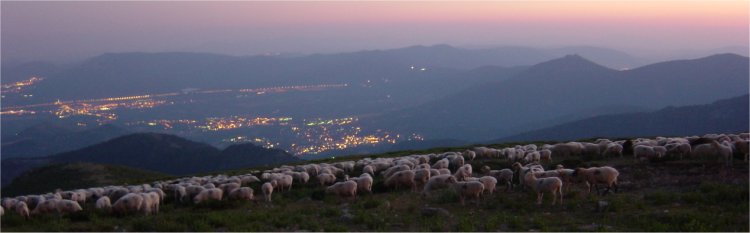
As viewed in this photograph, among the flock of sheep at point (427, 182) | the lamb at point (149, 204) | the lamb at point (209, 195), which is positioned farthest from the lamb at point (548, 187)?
the lamb at point (149, 204)

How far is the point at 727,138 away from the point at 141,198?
23.0m

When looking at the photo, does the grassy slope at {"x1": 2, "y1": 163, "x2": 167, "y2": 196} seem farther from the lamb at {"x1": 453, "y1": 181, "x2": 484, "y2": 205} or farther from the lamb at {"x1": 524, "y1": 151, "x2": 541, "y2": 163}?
the lamb at {"x1": 453, "y1": 181, "x2": 484, "y2": 205}

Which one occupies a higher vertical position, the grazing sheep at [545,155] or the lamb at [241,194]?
the grazing sheep at [545,155]

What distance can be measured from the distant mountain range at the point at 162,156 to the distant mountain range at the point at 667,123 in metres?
91.4

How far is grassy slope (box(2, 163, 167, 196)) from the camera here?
169ft

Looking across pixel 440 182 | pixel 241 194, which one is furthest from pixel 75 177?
pixel 440 182

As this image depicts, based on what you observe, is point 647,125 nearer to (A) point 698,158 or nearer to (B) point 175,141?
(B) point 175,141

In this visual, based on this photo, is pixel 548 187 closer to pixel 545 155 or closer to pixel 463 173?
pixel 463 173

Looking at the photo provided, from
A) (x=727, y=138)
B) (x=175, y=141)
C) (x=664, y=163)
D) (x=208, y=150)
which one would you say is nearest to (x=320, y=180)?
(x=664, y=163)

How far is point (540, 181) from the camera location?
16.1 m

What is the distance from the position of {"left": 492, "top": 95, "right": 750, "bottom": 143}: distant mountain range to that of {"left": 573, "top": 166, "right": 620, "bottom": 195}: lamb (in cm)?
14730

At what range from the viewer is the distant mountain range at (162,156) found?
414 feet

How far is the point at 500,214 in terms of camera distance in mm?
14469

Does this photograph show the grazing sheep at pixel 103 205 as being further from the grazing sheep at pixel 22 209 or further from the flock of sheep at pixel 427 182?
the grazing sheep at pixel 22 209
